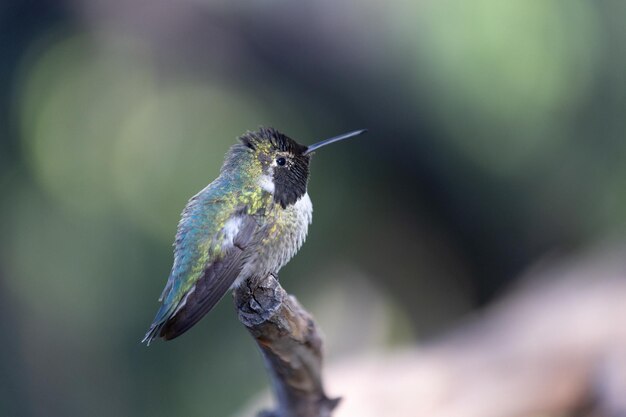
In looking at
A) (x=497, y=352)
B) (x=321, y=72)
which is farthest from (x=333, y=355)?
(x=321, y=72)

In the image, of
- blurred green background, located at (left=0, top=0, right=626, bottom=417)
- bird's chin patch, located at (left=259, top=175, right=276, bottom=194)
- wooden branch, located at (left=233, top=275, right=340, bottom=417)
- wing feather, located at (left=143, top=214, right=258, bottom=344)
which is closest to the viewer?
wing feather, located at (left=143, top=214, right=258, bottom=344)

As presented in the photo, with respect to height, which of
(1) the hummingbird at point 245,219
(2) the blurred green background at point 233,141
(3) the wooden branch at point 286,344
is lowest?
(3) the wooden branch at point 286,344

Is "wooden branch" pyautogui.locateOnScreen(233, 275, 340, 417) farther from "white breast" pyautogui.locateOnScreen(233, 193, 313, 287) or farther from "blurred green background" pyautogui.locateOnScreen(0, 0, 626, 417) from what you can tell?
"blurred green background" pyautogui.locateOnScreen(0, 0, 626, 417)

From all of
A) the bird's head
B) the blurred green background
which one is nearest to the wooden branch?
the bird's head

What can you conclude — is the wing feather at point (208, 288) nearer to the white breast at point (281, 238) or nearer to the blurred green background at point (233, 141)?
the white breast at point (281, 238)

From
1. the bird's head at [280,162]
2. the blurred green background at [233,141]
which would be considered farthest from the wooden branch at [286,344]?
the blurred green background at [233,141]
